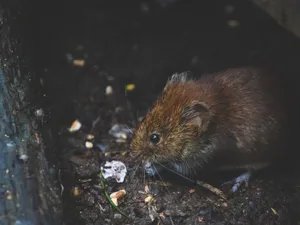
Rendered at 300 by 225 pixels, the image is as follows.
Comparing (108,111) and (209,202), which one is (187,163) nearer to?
(209,202)

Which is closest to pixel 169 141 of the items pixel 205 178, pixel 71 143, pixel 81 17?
pixel 205 178

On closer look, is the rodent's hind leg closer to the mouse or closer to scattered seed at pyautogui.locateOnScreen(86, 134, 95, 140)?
the mouse

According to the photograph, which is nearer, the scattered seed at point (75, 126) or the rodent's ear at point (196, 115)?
the rodent's ear at point (196, 115)

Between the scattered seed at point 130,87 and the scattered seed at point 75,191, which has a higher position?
the scattered seed at point 130,87

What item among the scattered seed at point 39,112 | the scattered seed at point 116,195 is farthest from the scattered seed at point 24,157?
the scattered seed at point 116,195

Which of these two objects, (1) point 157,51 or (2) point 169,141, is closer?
(2) point 169,141

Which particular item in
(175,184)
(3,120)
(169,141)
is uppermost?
(3,120)

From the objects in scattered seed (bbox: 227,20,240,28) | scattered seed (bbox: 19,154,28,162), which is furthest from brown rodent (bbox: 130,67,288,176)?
scattered seed (bbox: 227,20,240,28)

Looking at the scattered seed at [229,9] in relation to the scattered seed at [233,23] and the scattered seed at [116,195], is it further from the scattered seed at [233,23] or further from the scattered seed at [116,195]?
the scattered seed at [116,195]
